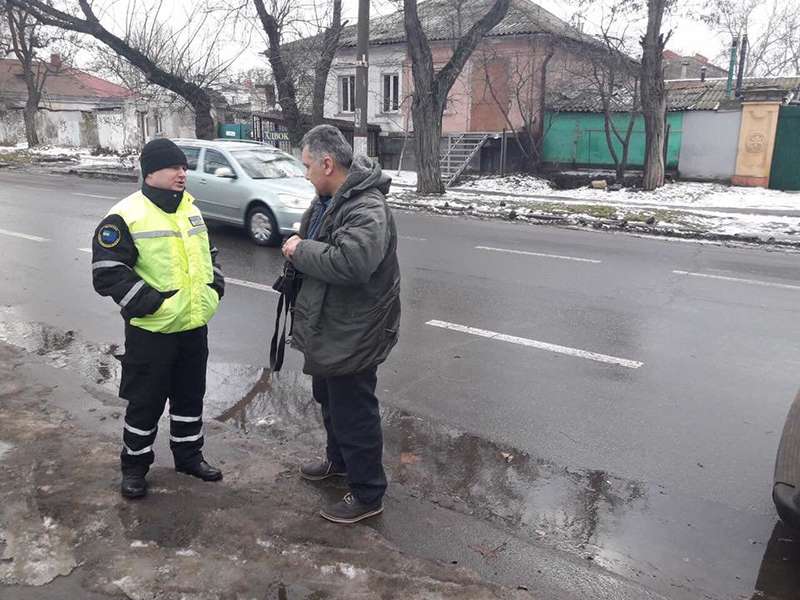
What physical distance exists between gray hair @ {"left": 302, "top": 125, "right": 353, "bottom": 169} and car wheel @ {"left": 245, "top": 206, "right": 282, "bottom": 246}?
762 cm

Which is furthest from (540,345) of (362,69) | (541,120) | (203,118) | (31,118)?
(31,118)

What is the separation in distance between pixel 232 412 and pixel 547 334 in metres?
3.01

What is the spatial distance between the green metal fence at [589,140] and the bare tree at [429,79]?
24.6ft

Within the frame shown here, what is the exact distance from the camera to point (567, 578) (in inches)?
112

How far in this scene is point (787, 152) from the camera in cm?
→ 1945

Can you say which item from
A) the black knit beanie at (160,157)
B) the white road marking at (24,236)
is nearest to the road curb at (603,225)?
the white road marking at (24,236)

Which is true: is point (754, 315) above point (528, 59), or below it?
below

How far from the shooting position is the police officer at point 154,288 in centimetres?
311

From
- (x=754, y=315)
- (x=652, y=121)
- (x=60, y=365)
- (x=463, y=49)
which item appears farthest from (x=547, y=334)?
(x=652, y=121)

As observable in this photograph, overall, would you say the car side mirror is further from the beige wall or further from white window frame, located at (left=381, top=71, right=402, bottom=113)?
white window frame, located at (left=381, top=71, right=402, bottom=113)

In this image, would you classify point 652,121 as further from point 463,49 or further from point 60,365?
point 60,365

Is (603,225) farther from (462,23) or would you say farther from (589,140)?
(462,23)

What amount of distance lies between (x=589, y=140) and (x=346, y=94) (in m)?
12.7

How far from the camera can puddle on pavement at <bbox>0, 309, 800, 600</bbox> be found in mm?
2955
